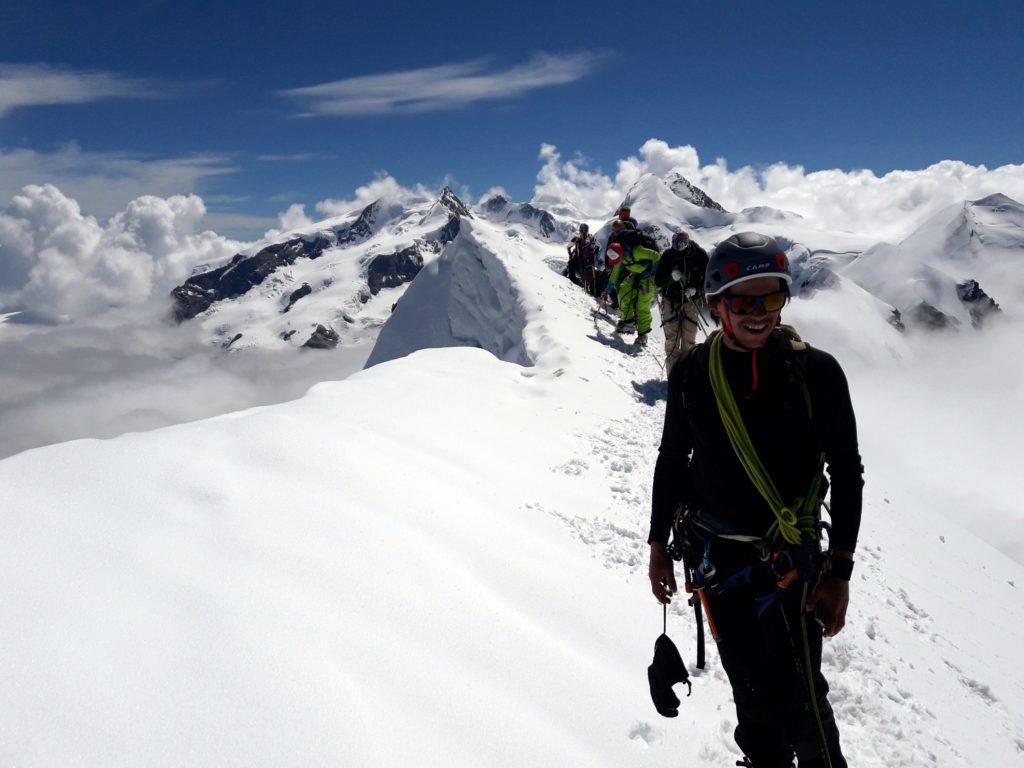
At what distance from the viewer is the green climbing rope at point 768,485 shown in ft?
10.6

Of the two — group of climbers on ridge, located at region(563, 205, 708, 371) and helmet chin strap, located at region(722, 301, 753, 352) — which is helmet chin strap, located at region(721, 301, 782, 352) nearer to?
helmet chin strap, located at region(722, 301, 753, 352)

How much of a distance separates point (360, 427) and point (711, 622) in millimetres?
5679

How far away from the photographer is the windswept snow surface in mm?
3463

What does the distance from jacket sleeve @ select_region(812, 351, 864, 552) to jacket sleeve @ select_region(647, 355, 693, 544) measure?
78cm

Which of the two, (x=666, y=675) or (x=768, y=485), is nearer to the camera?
(x=768, y=485)

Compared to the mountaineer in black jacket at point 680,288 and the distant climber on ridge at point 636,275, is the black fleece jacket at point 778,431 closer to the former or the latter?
the mountaineer in black jacket at point 680,288

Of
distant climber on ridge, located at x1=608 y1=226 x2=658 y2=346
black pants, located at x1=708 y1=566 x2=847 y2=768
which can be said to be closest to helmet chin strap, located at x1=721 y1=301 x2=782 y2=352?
black pants, located at x1=708 y1=566 x2=847 y2=768

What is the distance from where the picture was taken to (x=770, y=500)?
3.26 metres

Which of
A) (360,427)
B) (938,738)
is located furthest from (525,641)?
(360,427)

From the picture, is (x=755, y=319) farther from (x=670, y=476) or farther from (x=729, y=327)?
(x=670, y=476)

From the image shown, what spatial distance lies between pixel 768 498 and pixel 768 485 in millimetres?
72

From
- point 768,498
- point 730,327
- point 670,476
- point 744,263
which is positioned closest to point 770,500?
point 768,498

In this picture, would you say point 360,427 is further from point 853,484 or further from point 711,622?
point 853,484

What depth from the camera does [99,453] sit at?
5.61 meters
